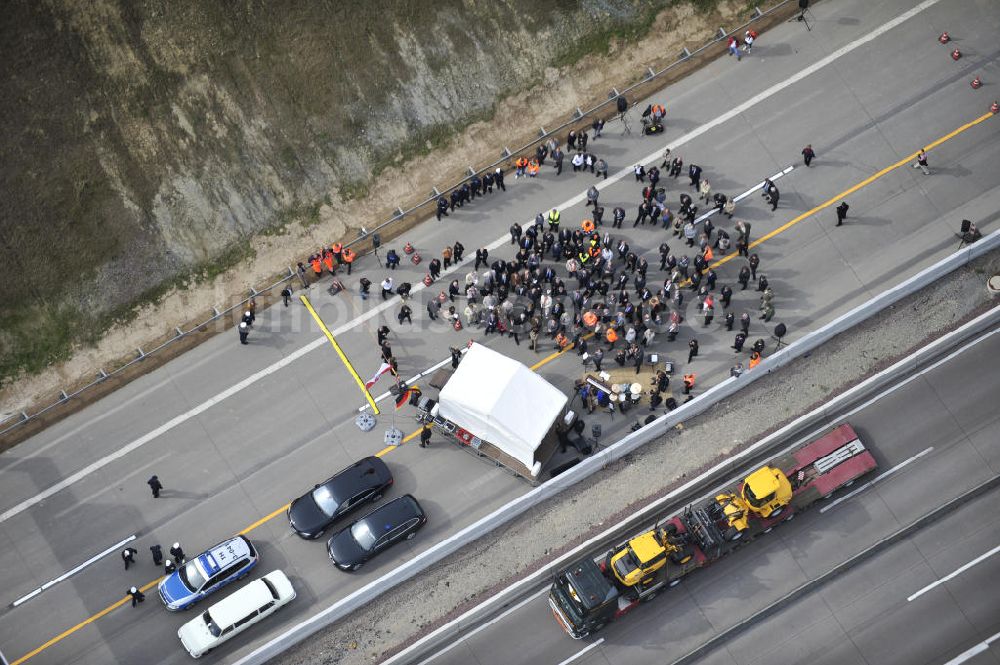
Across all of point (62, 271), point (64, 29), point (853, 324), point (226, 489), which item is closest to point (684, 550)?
point (853, 324)

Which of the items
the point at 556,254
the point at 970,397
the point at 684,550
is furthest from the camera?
the point at 556,254

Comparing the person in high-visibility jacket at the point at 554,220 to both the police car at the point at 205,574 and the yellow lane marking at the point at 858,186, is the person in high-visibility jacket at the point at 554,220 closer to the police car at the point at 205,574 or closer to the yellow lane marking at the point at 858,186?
the yellow lane marking at the point at 858,186

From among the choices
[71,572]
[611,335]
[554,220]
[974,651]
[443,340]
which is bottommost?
[974,651]

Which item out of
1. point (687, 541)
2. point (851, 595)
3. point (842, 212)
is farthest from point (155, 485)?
point (842, 212)

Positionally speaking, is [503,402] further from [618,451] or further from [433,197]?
[433,197]

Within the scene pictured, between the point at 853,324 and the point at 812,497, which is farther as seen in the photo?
the point at 853,324

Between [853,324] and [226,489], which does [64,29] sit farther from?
[853,324]

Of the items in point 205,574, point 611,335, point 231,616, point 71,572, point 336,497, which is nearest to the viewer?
point 231,616
